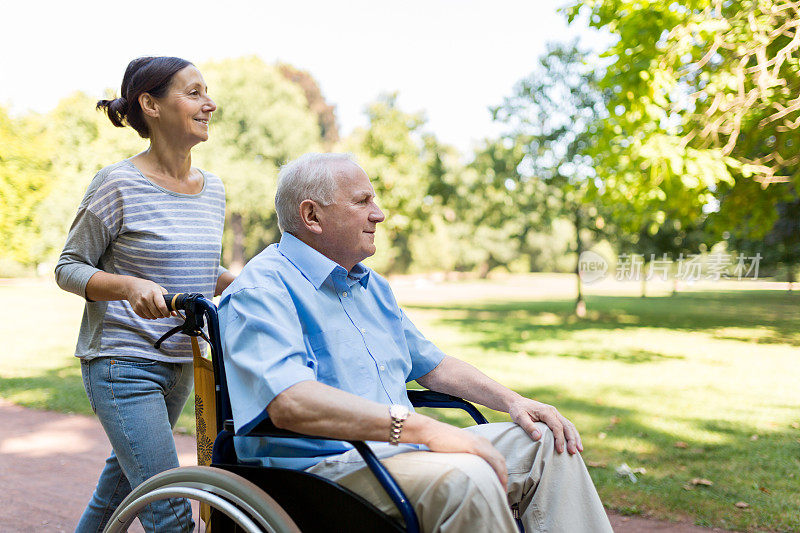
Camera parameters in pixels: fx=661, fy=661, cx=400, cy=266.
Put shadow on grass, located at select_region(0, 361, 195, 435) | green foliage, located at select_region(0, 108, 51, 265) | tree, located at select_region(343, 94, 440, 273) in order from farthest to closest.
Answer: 1. tree, located at select_region(343, 94, 440, 273)
2. green foliage, located at select_region(0, 108, 51, 265)
3. shadow on grass, located at select_region(0, 361, 195, 435)

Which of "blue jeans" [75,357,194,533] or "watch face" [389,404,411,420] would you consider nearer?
"watch face" [389,404,411,420]

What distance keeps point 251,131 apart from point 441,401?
2824 cm

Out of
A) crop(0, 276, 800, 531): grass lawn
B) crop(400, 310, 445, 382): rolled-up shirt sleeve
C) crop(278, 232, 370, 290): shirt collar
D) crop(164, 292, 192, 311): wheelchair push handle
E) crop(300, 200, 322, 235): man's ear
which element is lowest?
crop(0, 276, 800, 531): grass lawn

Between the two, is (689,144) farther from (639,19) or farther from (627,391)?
(627,391)

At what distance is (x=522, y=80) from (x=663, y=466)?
A: 14978 mm

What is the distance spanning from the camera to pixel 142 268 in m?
2.11

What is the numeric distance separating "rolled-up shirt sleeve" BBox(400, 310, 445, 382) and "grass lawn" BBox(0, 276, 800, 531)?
87.2 inches

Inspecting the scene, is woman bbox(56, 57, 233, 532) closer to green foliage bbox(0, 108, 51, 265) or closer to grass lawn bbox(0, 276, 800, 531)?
grass lawn bbox(0, 276, 800, 531)

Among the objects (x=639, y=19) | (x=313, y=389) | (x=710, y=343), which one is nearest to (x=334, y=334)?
(x=313, y=389)

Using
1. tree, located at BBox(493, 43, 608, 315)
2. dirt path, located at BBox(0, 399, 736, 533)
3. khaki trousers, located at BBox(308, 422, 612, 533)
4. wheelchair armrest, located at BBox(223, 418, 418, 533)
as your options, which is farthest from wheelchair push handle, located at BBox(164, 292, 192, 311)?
tree, located at BBox(493, 43, 608, 315)

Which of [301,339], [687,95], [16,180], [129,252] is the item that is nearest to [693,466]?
[687,95]

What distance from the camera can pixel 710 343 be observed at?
12.5m

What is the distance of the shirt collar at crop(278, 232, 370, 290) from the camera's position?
6.42ft

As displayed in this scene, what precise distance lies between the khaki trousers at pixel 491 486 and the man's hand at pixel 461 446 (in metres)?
0.02
